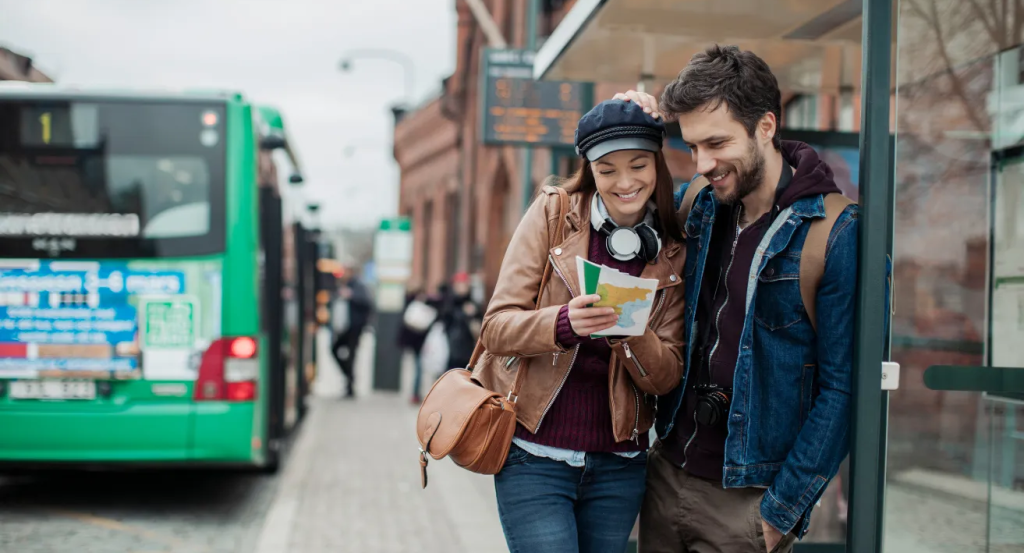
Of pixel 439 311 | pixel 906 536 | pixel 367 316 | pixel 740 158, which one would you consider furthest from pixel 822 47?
pixel 367 316

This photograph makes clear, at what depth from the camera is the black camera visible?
275 cm

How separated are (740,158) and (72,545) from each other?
506 centimetres

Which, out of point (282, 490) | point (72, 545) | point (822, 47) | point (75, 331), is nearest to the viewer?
point (822, 47)

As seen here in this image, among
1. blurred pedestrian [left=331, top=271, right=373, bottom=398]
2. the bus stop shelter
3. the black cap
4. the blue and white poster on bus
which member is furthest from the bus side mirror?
blurred pedestrian [left=331, top=271, right=373, bottom=398]

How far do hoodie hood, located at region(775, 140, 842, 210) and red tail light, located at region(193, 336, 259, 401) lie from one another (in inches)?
195

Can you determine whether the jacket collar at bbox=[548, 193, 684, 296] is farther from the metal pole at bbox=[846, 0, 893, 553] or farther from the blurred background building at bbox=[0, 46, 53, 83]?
the blurred background building at bbox=[0, 46, 53, 83]

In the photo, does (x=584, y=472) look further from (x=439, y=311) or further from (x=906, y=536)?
(x=439, y=311)

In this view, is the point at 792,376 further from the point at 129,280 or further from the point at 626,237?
the point at 129,280

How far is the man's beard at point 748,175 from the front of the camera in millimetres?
2684

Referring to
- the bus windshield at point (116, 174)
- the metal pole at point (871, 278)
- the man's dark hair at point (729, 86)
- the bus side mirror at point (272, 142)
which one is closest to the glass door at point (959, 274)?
the metal pole at point (871, 278)

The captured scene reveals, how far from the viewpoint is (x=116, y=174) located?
7266 mm

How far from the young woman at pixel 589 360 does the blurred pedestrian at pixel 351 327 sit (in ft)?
41.2

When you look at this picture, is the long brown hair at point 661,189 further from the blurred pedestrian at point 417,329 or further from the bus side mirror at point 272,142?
the blurred pedestrian at point 417,329

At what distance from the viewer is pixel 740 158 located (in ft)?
8.77
